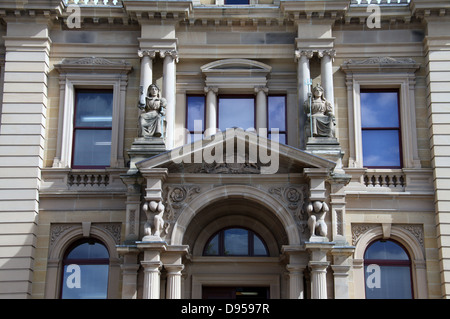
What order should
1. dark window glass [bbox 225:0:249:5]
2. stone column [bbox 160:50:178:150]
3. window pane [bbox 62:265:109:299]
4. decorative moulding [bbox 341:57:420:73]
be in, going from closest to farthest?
window pane [bbox 62:265:109:299] < stone column [bbox 160:50:178:150] < decorative moulding [bbox 341:57:420:73] < dark window glass [bbox 225:0:249:5]

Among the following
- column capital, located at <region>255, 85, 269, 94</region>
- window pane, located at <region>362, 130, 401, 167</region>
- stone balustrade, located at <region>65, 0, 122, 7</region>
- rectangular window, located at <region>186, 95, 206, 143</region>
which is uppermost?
stone balustrade, located at <region>65, 0, 122, 7</region>

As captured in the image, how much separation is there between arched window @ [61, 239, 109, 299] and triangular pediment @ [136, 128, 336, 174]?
10.1 feet

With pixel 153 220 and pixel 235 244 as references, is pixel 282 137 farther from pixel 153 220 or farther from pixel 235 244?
pixel 153 220

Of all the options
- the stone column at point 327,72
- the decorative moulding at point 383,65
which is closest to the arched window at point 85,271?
the stone column at point 327,72

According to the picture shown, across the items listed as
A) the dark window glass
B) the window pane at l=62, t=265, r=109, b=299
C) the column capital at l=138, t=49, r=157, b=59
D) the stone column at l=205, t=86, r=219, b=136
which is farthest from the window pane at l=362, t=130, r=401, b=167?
the window pane at l=62, t=265, r=109, b=299

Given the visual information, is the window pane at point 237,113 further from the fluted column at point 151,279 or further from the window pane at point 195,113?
the fluted column at point 151,279

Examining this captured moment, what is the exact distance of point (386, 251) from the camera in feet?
64.4

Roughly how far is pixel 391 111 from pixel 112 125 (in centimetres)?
762

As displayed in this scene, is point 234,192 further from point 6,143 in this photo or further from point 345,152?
point 6,143

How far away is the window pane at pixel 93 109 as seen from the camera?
21.0m

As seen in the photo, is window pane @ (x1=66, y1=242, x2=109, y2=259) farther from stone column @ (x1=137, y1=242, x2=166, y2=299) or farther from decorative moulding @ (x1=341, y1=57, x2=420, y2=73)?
decorative moulding @ (x1=341, y1=57, x2=420, y2=73)

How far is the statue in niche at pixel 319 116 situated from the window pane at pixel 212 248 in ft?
12.1

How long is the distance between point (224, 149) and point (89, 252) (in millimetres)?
4598

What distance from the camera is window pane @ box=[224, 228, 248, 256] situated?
Answer: 782 inches
